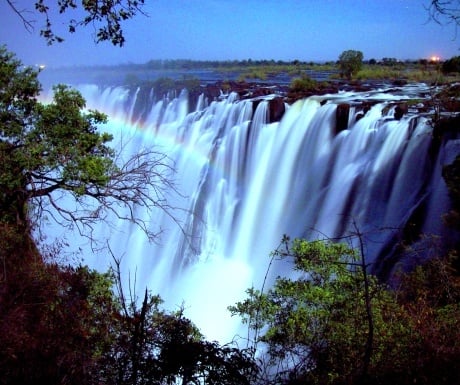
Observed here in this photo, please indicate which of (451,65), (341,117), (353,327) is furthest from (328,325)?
(451,65)

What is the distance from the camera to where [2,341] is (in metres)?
4.22

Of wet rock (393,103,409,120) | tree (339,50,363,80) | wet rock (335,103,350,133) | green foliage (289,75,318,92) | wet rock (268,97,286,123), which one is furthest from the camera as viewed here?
tree (339,50,363,80)

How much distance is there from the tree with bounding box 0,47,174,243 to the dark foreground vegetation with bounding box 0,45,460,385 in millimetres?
28

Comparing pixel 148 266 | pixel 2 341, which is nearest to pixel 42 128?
pixel 2 341

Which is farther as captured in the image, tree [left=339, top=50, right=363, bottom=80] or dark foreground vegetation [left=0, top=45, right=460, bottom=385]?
tree [left=339, top=50, right=363, bottom=80]

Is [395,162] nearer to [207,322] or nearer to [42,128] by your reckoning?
[207,322]

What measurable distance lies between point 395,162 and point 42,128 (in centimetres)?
986

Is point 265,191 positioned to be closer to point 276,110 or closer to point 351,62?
point 276,110

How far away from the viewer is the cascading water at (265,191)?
40.8ft

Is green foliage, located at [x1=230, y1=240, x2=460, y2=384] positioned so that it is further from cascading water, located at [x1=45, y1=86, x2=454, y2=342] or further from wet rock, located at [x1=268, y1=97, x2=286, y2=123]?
wet rock, located at [x1=268, y1=97, x2=286, y2=123]

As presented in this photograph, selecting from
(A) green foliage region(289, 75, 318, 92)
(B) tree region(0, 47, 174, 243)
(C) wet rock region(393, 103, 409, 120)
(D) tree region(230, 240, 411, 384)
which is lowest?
(D) tree region(230, 240, 411, 384)

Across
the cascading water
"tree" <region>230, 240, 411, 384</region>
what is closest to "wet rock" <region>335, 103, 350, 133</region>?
the cascading water

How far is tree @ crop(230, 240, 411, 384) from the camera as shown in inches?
184

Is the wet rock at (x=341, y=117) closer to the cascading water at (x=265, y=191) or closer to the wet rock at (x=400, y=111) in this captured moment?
the cascading water at (x=265, y=191)
